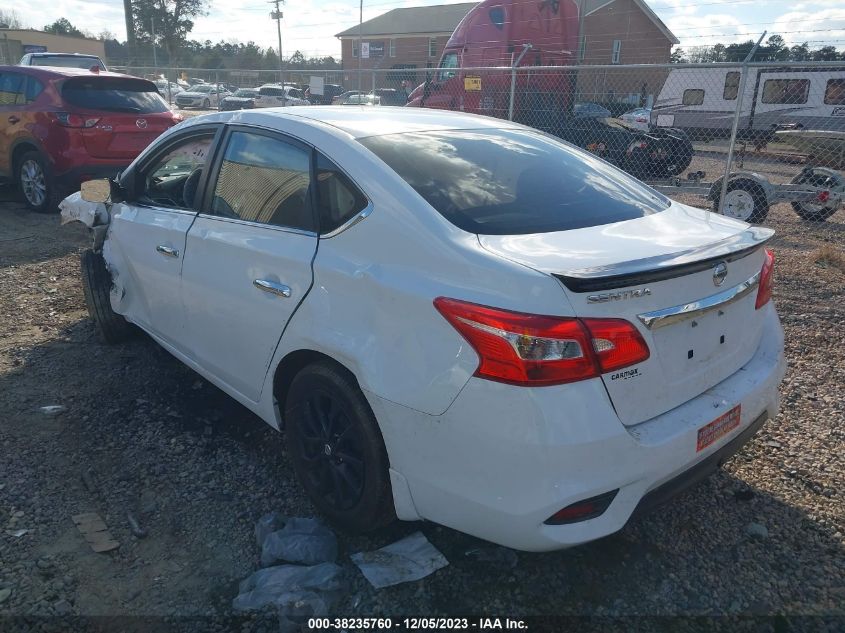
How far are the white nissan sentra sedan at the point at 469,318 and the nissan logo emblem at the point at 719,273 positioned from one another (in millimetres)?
11

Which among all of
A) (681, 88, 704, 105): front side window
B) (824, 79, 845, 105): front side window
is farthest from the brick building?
(824, 79, 845, 105): front side window

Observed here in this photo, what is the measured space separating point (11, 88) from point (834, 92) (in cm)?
1919

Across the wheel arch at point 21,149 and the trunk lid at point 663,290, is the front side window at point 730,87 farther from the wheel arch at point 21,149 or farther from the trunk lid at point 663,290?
the trunk lid at point 663,290

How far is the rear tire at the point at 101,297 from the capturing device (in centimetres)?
462

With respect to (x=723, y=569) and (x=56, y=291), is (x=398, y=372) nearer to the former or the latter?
(x=723, y=569)

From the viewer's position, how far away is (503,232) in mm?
2439

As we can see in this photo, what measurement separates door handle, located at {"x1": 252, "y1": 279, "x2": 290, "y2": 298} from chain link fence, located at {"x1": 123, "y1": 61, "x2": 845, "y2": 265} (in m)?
1.30

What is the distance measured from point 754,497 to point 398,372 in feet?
6.21

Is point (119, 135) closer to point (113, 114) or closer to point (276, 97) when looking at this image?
point (113, 114)

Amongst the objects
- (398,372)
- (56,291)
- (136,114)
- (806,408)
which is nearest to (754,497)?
(806,408)

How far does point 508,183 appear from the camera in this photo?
9.30ft

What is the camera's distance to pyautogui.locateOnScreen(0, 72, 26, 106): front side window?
28.6 feet

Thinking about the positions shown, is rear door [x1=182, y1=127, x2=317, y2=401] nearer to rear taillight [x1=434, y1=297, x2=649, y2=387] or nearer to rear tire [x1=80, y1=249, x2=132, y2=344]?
rear taillight [x1=434, y1=297, x2=649, y2=387]

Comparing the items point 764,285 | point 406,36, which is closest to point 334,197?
point 764,285
